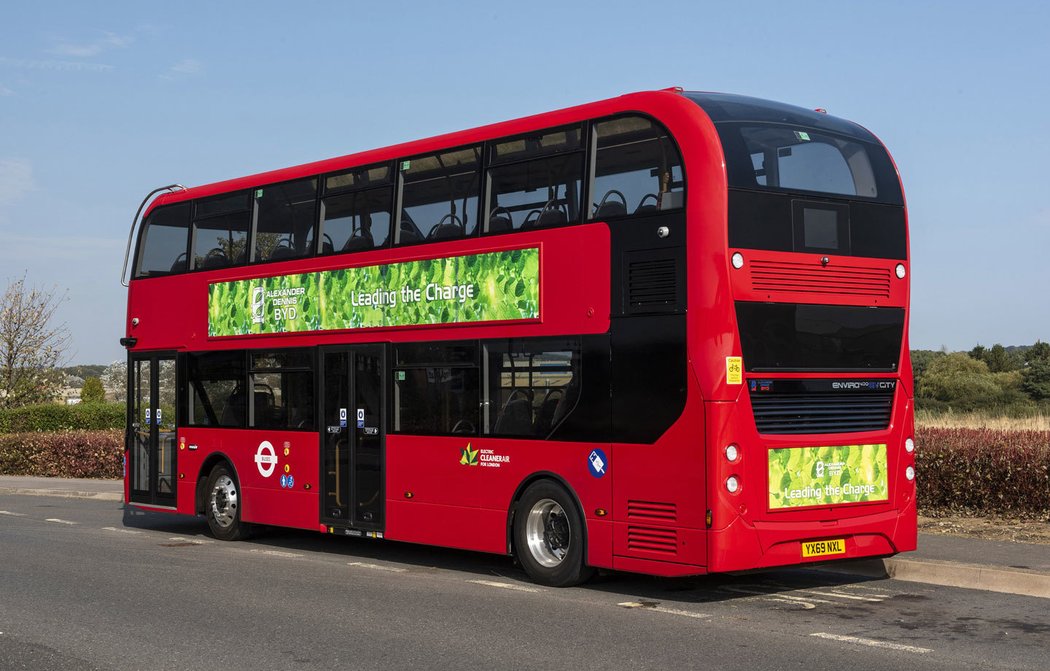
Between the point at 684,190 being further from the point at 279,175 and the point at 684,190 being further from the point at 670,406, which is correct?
the point at 279,175

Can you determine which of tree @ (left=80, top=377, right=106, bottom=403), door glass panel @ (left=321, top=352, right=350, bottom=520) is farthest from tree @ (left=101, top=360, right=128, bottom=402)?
door glass panel @ (left=321, top=352, right=350, bottom=520)

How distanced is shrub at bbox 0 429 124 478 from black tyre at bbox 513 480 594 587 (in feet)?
65.4

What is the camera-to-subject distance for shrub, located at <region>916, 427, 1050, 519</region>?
1595cm

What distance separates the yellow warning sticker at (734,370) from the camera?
10.7 metres

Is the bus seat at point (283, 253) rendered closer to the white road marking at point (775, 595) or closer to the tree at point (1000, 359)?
the white road marking at point (775, 595)

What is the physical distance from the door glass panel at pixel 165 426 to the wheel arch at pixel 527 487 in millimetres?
6732

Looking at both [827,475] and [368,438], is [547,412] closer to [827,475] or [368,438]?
[827,475]

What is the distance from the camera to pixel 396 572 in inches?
531

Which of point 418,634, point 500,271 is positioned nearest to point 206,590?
point 418,634

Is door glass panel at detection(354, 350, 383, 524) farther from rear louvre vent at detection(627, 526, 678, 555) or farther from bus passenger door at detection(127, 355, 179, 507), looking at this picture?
bus passenger door at detection(127, 355, 179, 507)

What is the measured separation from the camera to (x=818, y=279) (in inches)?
445

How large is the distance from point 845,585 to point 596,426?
2757mm

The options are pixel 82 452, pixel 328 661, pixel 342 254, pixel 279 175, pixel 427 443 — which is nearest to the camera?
pixel 328 661

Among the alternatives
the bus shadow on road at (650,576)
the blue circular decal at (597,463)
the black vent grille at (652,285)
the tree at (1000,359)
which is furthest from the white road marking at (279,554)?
the tree at (1000,359)
